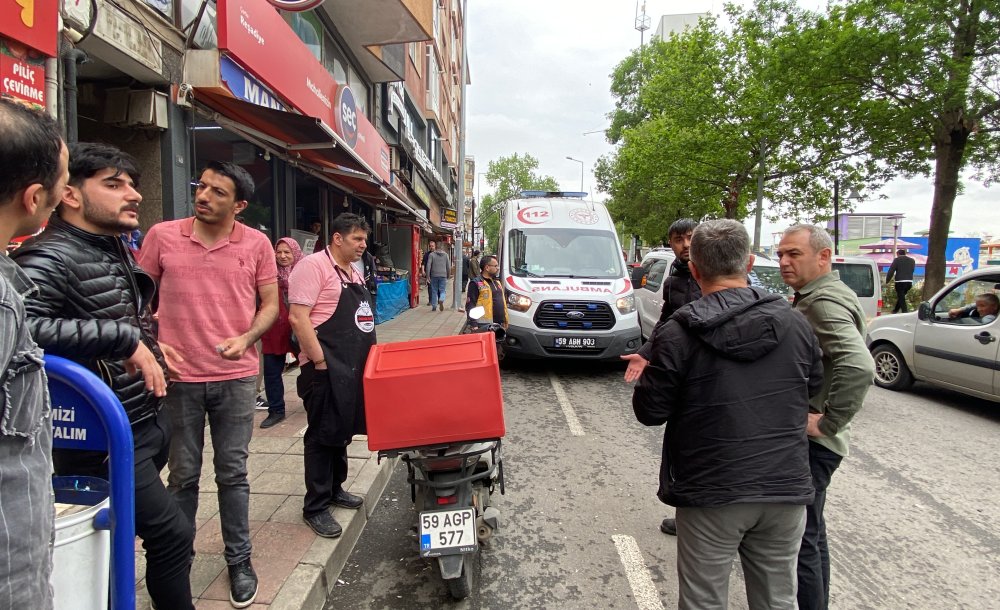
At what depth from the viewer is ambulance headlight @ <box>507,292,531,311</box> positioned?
7.18 metres

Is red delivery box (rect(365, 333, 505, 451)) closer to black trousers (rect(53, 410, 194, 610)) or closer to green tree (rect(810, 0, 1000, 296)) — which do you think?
black trousers (rect(53, 410, 194, 610))

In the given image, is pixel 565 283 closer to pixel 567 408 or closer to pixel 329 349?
pixel 567 408

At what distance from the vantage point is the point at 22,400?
1.02 metres

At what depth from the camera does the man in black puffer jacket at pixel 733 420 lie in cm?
177

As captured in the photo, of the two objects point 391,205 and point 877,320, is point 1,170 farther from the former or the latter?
point 391,205

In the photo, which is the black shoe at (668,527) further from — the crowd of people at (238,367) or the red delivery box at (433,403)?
the red delivery box at (433,403)

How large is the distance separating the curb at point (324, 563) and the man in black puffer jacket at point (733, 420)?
1.74 meters

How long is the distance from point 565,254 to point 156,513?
270 inches

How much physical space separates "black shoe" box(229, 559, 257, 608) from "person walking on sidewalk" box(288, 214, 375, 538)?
20.6 inches

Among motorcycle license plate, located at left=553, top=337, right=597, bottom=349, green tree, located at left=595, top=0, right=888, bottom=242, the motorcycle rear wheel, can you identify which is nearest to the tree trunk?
green tree, located at left=595, top=0, right=888, bottom=242

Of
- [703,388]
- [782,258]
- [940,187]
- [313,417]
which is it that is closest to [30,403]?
[703,388]

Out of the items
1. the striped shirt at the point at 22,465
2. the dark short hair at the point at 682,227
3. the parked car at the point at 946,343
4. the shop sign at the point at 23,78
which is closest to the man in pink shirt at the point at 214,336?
the striped shirt at the point at 22,465

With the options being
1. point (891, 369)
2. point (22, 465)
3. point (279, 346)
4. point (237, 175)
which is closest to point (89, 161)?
point (237, 175)

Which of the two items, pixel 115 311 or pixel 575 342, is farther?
pixel 575 342
